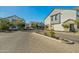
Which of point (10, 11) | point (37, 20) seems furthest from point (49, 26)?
point (10, 11)

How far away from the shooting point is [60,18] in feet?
18.5

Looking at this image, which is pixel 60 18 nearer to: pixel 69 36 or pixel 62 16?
pixel 62 16

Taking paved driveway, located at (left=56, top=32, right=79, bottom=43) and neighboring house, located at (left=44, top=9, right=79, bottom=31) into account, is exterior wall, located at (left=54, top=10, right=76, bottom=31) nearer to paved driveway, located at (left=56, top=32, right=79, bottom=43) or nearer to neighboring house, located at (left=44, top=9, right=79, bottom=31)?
neighboring house, located at (left=44, top=9, right=79, bottom=31)

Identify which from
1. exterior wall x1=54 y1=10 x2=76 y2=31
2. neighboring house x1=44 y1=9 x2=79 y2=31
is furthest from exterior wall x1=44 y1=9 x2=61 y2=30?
exterior wall x1=54 y1=10 x2=76 y2=31

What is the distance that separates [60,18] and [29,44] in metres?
1.16

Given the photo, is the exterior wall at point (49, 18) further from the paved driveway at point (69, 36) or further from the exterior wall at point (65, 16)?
the paved driveway at point (69, 36)

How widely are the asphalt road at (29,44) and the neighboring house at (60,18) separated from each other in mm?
407

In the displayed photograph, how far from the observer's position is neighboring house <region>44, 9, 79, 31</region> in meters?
5.49

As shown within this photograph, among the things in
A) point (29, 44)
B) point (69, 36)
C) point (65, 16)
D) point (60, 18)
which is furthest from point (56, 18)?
point (29, 44)

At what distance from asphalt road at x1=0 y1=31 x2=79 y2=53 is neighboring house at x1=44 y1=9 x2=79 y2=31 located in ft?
1.33
